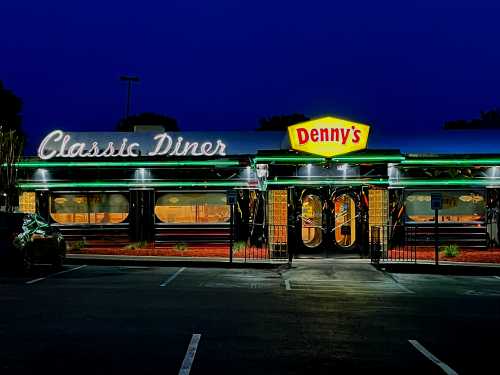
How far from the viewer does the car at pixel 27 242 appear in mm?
21578

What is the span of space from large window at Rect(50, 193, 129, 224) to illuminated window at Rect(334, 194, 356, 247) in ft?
29.2

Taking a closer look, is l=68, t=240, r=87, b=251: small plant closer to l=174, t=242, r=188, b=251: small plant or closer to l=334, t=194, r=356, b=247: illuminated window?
l=174, t=242, r=188, b=251: small plant

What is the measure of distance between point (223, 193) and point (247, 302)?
17109 mm

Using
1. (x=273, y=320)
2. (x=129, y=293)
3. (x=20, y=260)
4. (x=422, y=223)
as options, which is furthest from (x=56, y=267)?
(x=422, y=223)

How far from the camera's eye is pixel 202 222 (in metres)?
32.8

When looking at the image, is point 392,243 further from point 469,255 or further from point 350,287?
point 350,287

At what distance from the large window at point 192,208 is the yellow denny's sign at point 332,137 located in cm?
579

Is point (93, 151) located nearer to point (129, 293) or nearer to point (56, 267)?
point (56, 267)

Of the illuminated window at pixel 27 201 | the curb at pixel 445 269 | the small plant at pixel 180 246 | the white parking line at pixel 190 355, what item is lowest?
the white parking line at pixel 190 355

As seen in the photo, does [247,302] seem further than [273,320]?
Yes

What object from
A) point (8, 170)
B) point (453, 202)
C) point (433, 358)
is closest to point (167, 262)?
point (8, 170)

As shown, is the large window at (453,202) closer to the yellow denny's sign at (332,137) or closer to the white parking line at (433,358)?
the yellow denny's sign at (332,137)

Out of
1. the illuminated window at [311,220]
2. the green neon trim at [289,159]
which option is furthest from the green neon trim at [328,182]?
the green neon trim at [289,159]

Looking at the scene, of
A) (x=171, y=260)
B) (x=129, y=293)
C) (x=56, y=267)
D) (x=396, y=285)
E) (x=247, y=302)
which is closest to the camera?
(x=247, y=302)
